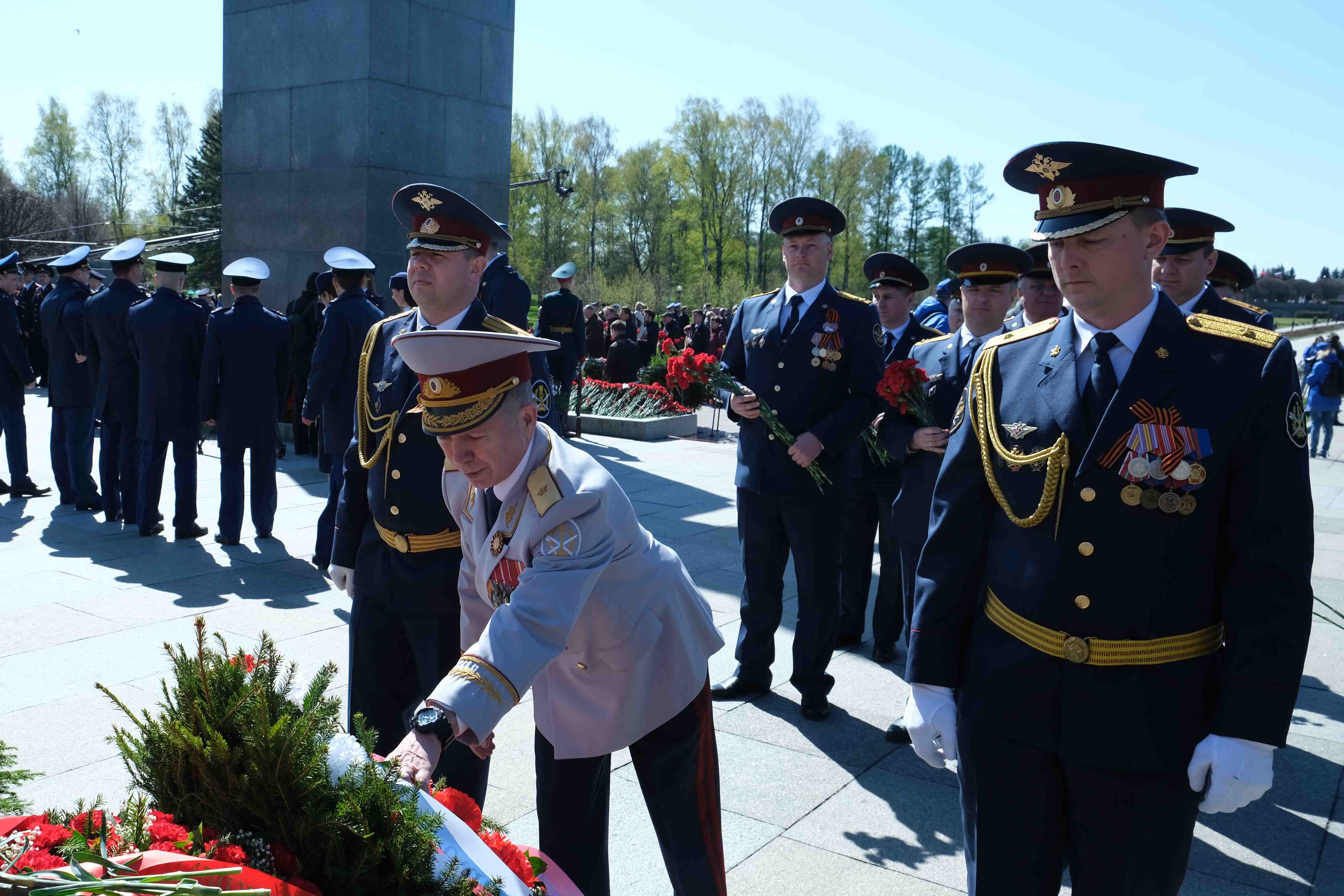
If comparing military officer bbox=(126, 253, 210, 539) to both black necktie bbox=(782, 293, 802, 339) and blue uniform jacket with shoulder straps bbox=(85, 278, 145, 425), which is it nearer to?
blue uniform jacket with shoulder straps bbox=(85, 278, 145, 425)

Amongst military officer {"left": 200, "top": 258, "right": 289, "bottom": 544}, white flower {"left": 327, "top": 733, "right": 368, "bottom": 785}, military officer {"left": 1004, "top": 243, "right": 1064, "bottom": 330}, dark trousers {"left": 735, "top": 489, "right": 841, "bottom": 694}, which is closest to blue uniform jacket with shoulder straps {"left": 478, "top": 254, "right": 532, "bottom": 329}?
military officer {"left": 200, "top": 258, "right": 289, "bottom": 544}

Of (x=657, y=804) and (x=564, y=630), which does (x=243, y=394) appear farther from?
(x=564, y=630)

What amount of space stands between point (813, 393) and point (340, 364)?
3957 millimetres

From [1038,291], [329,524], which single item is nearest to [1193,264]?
[1038,291]

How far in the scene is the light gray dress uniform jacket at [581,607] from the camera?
7.86ft

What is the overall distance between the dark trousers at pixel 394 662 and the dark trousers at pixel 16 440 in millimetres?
8181

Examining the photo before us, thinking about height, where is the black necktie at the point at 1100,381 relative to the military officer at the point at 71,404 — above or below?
above

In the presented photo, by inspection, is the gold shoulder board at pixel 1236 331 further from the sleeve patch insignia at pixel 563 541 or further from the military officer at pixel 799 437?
the military officer at pixel 799 437

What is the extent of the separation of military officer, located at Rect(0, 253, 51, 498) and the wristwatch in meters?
9.73

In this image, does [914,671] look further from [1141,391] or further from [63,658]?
[63,658]

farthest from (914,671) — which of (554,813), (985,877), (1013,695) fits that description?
(554,813)

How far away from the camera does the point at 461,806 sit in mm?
2158

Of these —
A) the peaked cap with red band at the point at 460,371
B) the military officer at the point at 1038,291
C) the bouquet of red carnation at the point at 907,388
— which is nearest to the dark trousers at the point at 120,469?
the bouquet of red carnation at the point at 907,388

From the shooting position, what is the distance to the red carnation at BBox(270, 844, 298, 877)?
180 cm
